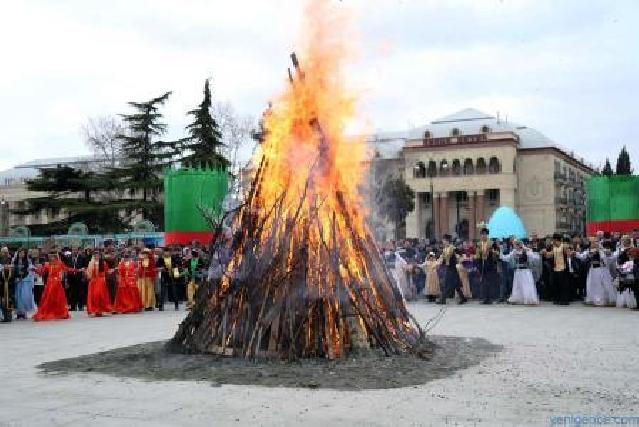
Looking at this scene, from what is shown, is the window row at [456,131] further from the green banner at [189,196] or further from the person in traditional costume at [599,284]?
the person in traditional costume at [599,284]

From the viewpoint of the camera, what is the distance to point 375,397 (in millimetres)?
6188

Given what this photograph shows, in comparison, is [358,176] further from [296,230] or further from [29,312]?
[29,312]

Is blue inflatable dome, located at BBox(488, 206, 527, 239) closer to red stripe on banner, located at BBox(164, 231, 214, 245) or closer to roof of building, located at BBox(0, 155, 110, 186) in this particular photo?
red stripe on banner, located at BBox(164, 231, 214, 245)

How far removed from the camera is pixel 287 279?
8172 mm

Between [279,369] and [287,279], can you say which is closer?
[279,369]

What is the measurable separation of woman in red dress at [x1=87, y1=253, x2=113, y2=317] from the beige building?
58239mm

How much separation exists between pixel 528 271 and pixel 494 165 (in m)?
57.9

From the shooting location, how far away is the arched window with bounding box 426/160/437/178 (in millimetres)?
74606

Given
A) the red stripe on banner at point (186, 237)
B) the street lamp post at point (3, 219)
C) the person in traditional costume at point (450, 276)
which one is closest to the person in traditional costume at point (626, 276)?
the person in traditional costume at point (450, 276)

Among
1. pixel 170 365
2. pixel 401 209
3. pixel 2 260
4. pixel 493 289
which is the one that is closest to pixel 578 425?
pixel 170 365

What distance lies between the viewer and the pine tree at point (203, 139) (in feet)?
130

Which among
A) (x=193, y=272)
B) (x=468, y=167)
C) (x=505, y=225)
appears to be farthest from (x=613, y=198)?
(x=468, y=167)

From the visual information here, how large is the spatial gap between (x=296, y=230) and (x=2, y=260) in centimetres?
1035

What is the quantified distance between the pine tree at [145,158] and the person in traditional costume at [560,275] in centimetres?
2731
